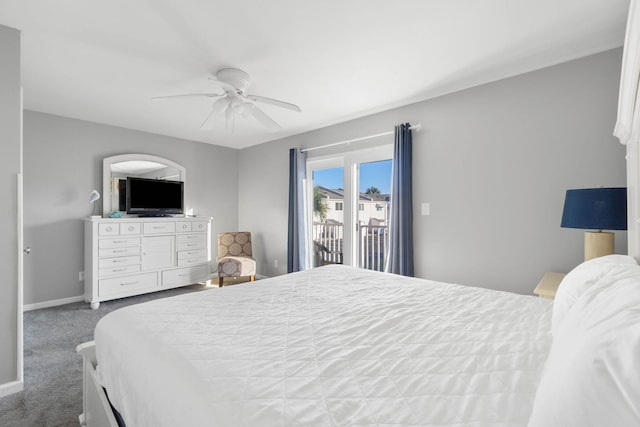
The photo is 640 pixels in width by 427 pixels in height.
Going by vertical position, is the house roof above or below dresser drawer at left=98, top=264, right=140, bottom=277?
above

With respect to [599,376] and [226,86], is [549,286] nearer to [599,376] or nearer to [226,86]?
[599,376]

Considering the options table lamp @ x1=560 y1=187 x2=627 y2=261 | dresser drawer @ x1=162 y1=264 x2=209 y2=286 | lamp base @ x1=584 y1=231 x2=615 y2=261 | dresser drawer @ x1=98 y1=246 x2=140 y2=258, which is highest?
table lamp @ x1=560 y1=187 x2=627 y2=261

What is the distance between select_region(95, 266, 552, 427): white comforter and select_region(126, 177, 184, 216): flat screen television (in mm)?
3222

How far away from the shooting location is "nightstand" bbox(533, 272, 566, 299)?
1.89 metres

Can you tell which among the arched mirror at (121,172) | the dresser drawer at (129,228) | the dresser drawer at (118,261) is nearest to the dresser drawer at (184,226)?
the dresser drawer at (129,228)

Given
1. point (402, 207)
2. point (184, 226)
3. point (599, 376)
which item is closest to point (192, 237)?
point (184, 226)

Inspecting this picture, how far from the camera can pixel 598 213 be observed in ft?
5.99

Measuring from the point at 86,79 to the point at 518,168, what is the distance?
3.91 metres

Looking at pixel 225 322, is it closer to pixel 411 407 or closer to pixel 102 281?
pixel 411 407

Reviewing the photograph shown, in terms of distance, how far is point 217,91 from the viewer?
3012mm

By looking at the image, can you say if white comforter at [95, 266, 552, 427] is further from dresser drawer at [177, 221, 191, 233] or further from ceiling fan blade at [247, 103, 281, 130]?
dresser drawer at [177, 221, 191, 233]

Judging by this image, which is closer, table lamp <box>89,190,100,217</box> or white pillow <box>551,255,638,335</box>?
white pillow <box>551,255,638,335</box>

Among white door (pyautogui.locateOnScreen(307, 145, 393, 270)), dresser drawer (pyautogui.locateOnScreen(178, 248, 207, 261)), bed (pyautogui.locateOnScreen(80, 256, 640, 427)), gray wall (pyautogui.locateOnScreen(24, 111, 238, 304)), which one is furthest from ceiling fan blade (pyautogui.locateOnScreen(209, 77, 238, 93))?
dresser drawer (pyautogui.locateOnScreen(178, 248, 207, 261))

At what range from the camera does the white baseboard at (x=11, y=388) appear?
1944 millimetres
